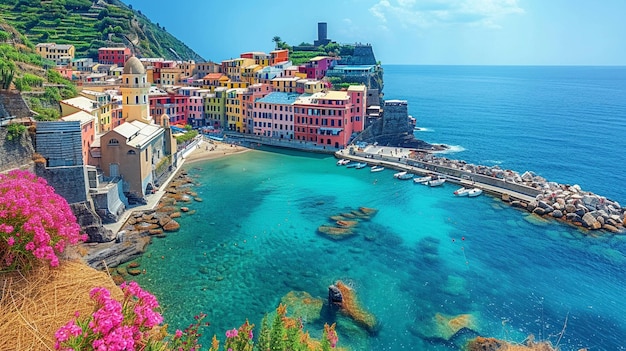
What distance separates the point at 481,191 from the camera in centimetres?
4947

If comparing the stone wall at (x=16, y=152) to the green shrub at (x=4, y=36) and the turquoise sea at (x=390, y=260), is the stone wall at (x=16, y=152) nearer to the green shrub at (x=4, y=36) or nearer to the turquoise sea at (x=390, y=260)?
the turquoise sea at (x=390, y=260)

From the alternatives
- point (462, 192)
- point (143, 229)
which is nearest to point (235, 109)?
point (462, 192)

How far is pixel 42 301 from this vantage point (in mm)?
7359

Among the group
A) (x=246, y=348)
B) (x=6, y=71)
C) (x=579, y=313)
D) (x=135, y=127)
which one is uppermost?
(x=6, y=71)

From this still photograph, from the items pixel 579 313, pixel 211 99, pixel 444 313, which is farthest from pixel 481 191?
pixel 211 99

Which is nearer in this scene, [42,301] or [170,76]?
[42,301]

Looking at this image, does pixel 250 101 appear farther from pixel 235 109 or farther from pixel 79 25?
pixel 79 25

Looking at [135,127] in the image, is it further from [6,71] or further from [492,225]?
[492,225]

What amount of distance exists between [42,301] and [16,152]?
26994mm

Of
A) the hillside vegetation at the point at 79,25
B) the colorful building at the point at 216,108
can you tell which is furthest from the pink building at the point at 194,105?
the hillside vegetation at the point at 79,25

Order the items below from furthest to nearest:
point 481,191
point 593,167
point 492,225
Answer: point 593,167
point 481,191
point 492,225

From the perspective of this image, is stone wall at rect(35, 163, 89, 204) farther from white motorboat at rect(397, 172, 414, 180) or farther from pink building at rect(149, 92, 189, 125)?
pink building at rect(149, 92, 189, 125)

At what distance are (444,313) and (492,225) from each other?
57.1 feet

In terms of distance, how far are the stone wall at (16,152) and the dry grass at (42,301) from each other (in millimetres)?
24259
